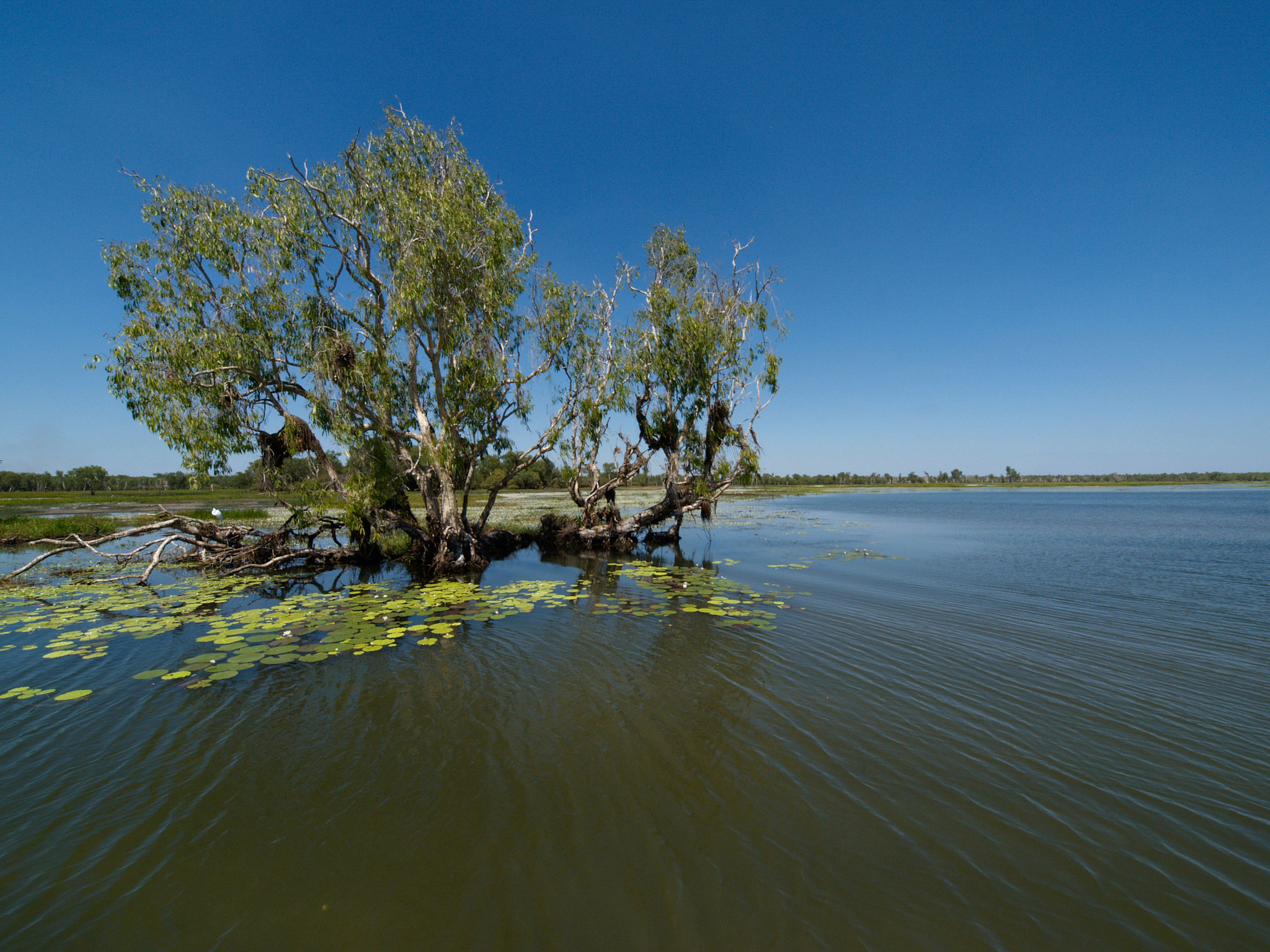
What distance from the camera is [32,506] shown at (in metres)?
43.2

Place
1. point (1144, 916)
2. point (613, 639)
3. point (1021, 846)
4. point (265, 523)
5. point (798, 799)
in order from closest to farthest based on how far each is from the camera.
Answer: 1. point (1144, 916)
2. point (1021, 846)
3. point (798, 799)
4. point (613, 639)
5. point (265, 523)

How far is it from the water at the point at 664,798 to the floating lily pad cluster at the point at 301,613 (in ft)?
2.08

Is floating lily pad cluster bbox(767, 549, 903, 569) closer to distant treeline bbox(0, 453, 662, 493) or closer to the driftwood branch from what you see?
the driftwood branch

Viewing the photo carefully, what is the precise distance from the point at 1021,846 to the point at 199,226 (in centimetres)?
2228

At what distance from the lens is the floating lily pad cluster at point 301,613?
8578 millimetres

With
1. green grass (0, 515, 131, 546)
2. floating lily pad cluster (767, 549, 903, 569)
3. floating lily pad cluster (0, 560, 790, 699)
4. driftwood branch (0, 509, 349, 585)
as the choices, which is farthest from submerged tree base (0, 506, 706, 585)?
floating lily pad cluster (767, 549, 903, 569)

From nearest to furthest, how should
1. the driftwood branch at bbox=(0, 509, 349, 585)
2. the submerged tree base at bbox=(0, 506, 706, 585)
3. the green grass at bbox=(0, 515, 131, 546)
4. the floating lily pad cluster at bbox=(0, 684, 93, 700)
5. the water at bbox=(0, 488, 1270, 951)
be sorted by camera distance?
the water at bbox=(0, 488, 1270, 951)
the floating lily pad cluster at bbox=(0, 684, 93, 700)
the submerged tree base at bbox=(0, 506, 706, 585)
the driftwood branch at bbox=(0, 509, 349, 585)
the green grass at bbox=(0, 515, 131, 546)

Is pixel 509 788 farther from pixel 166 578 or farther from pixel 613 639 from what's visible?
pixel 166 578

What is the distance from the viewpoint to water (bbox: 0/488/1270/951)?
3447 mm

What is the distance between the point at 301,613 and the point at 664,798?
10.3m

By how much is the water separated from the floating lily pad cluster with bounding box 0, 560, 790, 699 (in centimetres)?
63

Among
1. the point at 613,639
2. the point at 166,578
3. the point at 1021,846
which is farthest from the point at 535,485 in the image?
the point at 1021,846

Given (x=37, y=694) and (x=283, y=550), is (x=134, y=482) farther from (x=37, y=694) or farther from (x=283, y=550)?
(x=37, y=694)

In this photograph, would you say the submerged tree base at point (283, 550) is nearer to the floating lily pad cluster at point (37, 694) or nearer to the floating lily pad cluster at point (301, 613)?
the floating lily pad cluster at point (301, 613)
